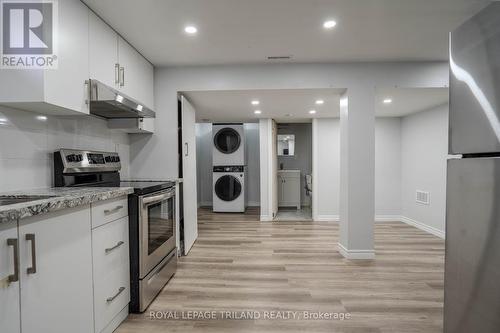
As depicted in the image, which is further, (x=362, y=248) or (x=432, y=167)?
(x=432, y=167)

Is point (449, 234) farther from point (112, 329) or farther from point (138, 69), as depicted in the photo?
point (138, 69)

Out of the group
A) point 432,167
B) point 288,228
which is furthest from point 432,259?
point 288,228

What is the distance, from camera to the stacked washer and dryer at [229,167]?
5.91m

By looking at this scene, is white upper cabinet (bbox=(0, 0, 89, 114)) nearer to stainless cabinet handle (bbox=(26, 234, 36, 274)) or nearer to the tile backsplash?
the tile backsplash

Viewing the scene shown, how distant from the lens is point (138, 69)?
2594 mm

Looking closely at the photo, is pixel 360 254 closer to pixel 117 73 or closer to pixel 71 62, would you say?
pixel 117 73

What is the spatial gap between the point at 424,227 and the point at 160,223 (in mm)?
4169

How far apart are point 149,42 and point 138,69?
331 mm

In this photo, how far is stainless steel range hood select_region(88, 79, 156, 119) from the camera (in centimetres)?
184

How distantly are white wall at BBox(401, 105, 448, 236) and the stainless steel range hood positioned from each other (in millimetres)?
4025

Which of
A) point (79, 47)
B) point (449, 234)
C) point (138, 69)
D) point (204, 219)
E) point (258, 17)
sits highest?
point (258, 17)

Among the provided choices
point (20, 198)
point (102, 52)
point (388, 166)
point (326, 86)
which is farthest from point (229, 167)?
point (20, 198)

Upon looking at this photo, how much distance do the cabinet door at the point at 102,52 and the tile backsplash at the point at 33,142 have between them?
16.0 inches

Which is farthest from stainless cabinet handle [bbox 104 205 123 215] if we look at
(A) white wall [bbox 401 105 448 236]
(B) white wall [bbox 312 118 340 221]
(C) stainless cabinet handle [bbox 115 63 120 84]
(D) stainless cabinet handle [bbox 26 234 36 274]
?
(A) white wall [bbox 401 105 448 236]
